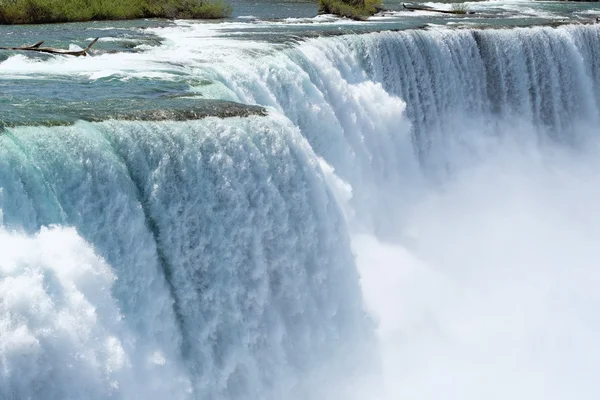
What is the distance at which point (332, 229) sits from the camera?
8.86 meters

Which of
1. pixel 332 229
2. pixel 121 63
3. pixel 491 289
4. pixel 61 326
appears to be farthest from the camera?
pixel 121 63

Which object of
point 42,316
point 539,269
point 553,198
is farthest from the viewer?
point 553,198

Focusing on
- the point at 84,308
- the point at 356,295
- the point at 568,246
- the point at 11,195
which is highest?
the point at 11,195

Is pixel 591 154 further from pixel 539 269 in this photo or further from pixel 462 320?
pixel 462 320

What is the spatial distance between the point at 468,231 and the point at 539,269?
1240 mm

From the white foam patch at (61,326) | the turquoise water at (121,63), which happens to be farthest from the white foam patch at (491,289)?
the white foam patch at (61,326)

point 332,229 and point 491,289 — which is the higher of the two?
point 332,229

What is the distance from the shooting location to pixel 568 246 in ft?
44.9

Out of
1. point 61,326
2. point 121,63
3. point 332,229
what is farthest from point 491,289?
point 61,326

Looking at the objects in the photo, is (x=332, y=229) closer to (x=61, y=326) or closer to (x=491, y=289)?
(x=61, y=326)

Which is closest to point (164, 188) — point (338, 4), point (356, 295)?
point (356, 295)

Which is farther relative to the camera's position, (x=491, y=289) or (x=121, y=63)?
(x=121, y=63)

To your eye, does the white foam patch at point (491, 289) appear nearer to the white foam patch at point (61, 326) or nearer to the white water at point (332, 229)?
the white water at point (332, 229)

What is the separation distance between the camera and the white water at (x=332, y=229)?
6617mm
